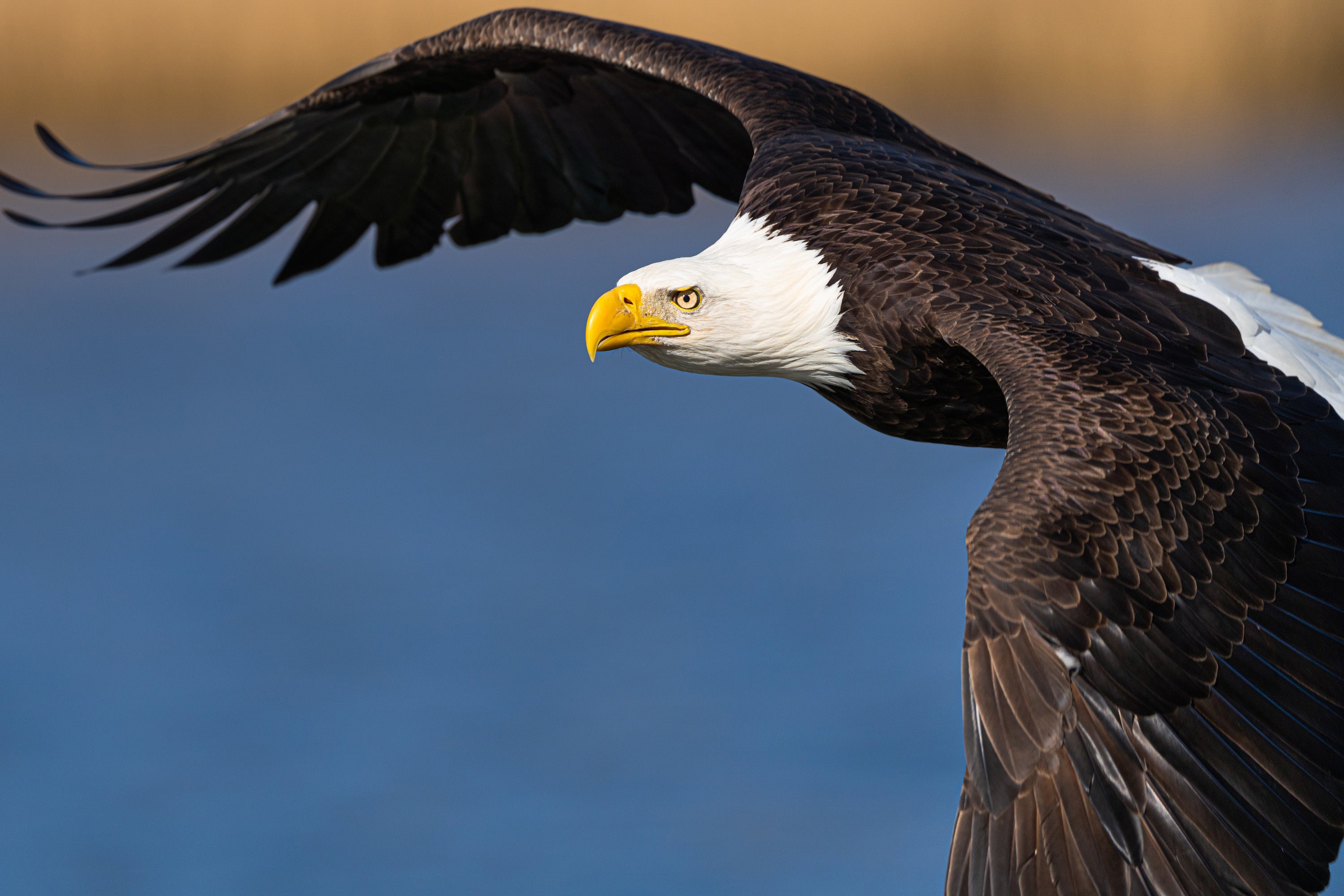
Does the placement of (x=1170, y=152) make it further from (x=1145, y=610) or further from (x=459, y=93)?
(x=1145, y=610)

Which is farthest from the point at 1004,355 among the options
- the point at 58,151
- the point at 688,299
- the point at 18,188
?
the point at 58,151

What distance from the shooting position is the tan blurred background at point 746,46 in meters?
12.6

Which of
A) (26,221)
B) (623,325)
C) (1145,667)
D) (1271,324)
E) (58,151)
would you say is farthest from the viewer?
(58,151)

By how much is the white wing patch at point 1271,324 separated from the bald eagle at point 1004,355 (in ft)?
0.05

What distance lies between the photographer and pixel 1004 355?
409 centimetres

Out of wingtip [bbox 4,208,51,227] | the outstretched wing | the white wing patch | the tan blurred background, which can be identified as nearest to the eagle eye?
the outstretched wing

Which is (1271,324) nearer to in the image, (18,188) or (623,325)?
(623,325)

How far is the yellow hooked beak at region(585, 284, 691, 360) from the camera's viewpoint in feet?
15.4

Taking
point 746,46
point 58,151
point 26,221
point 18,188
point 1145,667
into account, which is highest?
point 746,46

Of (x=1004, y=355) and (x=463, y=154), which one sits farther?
(x=463, y=154)

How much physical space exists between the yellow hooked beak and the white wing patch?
4.95 feet

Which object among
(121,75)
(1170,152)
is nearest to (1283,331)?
(121,75)

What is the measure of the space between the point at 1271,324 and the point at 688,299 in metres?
1.79

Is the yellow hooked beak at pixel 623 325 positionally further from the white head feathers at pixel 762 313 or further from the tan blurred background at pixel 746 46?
the tan blurred background at pixel 746 46
